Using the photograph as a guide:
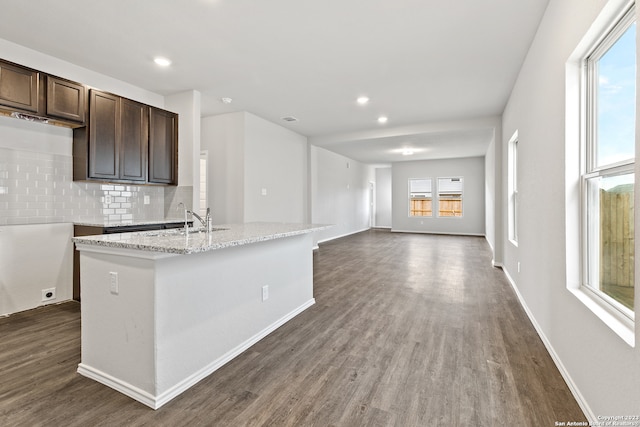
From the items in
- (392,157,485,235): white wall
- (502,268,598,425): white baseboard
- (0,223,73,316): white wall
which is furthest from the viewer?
(392,157,485,235): white wall

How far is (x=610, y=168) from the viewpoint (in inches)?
65.0

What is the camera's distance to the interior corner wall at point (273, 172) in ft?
17.8

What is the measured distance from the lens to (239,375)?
207 cm

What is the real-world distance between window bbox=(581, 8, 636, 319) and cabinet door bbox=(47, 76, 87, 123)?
453 centimetres

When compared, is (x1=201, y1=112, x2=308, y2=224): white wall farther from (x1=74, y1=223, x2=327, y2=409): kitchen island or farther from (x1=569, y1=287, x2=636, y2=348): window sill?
(x1=569, y1=287, x2=636, y2=348): window sill

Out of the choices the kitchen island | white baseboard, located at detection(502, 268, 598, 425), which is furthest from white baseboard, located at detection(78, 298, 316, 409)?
white baseboard, located at detection(502, 268, 598, 425)

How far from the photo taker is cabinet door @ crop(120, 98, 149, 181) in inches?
152

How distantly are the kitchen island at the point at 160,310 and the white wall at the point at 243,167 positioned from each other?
2981mm

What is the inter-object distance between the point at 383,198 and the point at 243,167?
9.19m

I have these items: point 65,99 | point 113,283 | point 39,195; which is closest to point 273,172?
point 65,99

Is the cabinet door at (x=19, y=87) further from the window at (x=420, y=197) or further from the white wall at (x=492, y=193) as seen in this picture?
the window at (x=420, y=197)

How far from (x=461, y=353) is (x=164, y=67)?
422cm

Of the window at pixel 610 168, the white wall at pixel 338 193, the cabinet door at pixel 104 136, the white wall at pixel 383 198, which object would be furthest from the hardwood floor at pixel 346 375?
the white wall at pixel 383 198

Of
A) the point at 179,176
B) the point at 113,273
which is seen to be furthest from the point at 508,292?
the point at 179,176
